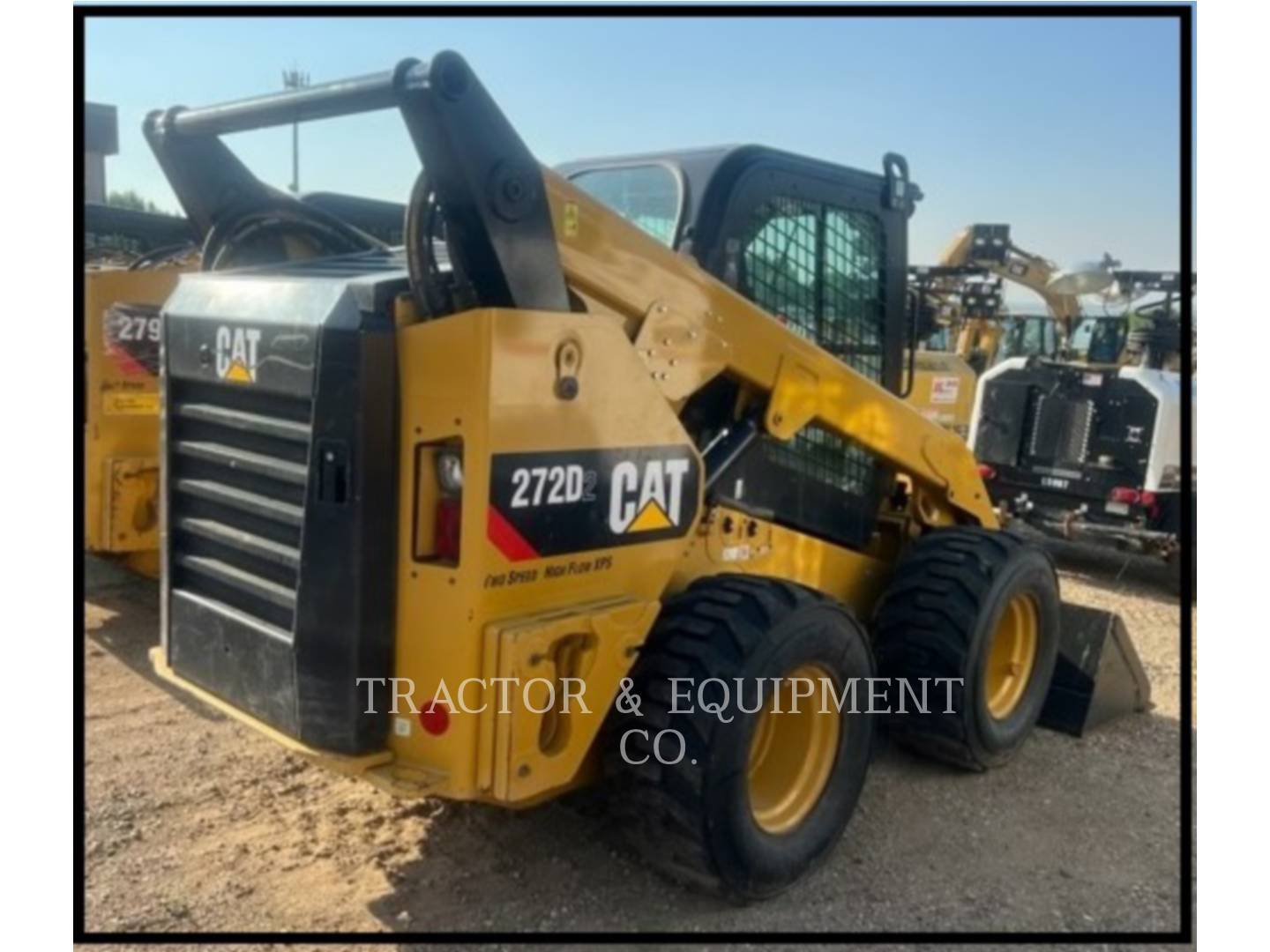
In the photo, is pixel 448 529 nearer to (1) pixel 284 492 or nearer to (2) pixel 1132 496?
(1) pixel 284 492

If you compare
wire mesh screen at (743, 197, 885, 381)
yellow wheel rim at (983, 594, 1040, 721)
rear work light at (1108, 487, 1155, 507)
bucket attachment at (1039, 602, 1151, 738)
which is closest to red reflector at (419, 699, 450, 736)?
wire mesh screen at (743, 197, 885, 381)

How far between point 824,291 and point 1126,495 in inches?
184

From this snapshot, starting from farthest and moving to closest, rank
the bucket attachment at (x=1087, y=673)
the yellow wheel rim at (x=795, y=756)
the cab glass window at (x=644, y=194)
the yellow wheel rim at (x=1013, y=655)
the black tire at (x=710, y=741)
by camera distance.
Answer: the bucket attachment at (x=1087, y=673) < the yellow wheel rim at (x=1013, y=655) < the cab glass window at (x=644, y=194) < the yellow wheel rim at (x=795, y=756) < the black tire at (x=710, y=741)

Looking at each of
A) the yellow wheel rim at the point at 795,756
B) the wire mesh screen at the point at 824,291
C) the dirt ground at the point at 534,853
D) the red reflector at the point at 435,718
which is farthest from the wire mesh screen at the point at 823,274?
the red reflector at the point at 435,718

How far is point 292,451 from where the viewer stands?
9.71ft

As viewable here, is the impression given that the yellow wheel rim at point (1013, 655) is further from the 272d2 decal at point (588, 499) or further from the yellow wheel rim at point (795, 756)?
the 272d2 decal at point (588, 499)

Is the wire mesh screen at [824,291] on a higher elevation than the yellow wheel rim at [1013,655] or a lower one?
higher

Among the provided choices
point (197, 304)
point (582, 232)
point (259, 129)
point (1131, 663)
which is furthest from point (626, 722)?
point (1131, 663)

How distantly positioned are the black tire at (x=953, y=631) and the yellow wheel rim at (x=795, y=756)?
75 cm

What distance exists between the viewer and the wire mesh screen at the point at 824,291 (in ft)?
13.1

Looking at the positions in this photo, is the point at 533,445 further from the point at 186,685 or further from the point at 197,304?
the point at 186,685

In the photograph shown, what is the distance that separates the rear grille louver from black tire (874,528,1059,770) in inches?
92.5

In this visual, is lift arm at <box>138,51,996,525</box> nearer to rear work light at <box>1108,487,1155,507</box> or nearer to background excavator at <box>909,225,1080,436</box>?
rear work light at <box>1108,487,1155,507</box>

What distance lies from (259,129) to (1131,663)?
426 centimetres
